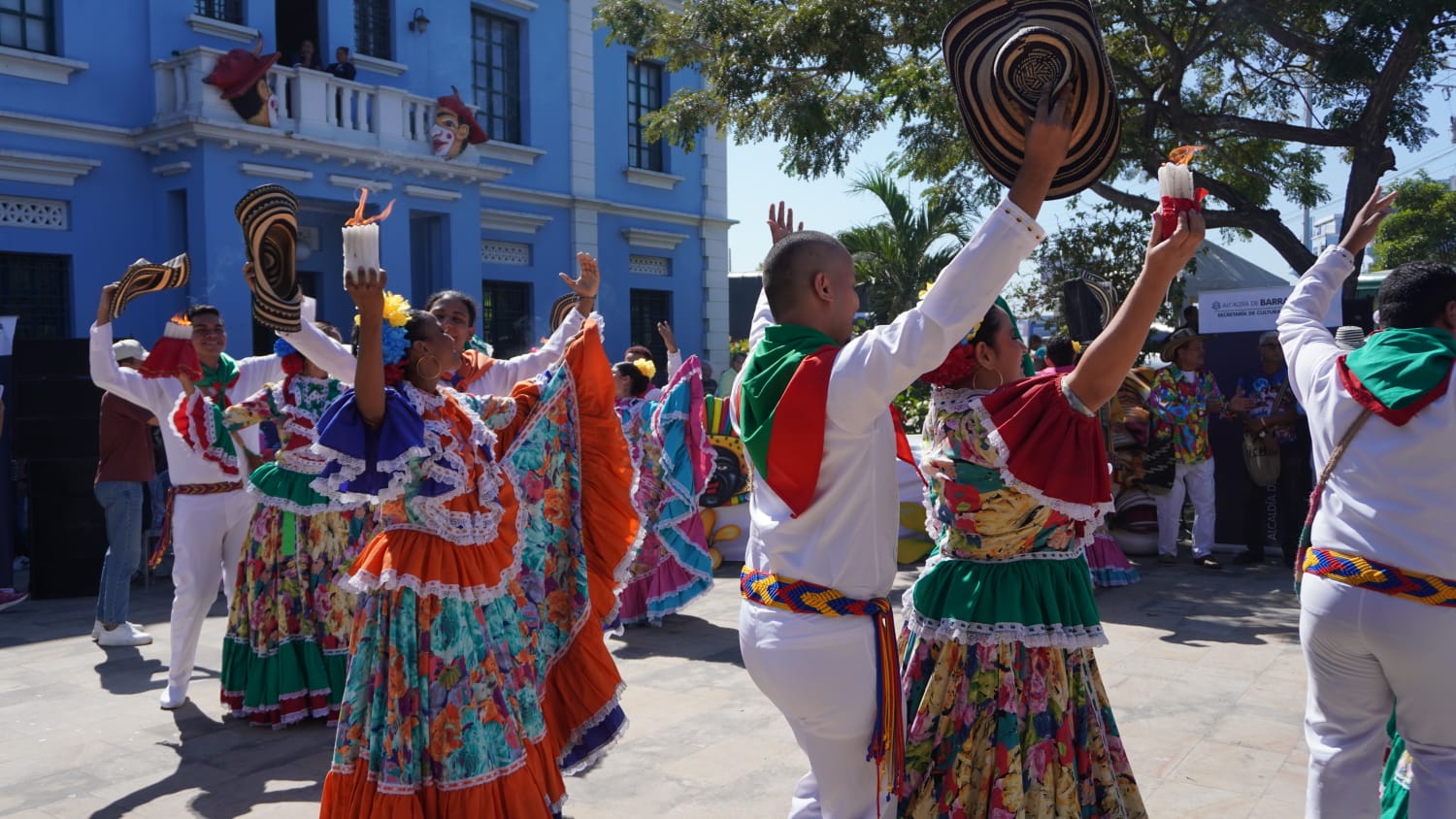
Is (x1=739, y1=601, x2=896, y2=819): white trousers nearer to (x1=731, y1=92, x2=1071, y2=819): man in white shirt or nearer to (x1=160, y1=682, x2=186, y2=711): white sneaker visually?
(x1=731, y1=92, x2=1071, y2=819): man in white shirt

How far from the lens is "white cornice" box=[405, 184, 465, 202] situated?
16359 millimetres

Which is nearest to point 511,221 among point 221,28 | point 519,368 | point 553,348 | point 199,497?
point 221,28

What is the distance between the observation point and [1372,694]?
340 cm

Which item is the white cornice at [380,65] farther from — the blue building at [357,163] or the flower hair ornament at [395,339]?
the flower hair ornament at [395,339]

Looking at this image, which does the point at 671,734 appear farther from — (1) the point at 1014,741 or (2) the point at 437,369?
(1) the point at 1014,741

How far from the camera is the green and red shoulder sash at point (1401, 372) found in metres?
3.25

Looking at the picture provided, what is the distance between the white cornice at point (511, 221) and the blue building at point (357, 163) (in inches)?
1.3

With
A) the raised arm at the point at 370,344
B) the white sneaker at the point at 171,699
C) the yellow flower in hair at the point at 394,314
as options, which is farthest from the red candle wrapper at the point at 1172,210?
the white sneaker at the point at 171,699

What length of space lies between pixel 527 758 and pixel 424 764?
369mm

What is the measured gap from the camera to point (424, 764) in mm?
3842

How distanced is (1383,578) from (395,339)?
327 centimetres

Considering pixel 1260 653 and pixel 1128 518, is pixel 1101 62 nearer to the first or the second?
pixel 1260 653

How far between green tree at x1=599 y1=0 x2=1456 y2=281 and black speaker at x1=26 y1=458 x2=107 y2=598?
712 centimetres

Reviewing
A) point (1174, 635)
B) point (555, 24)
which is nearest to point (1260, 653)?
point (1174, 635)
